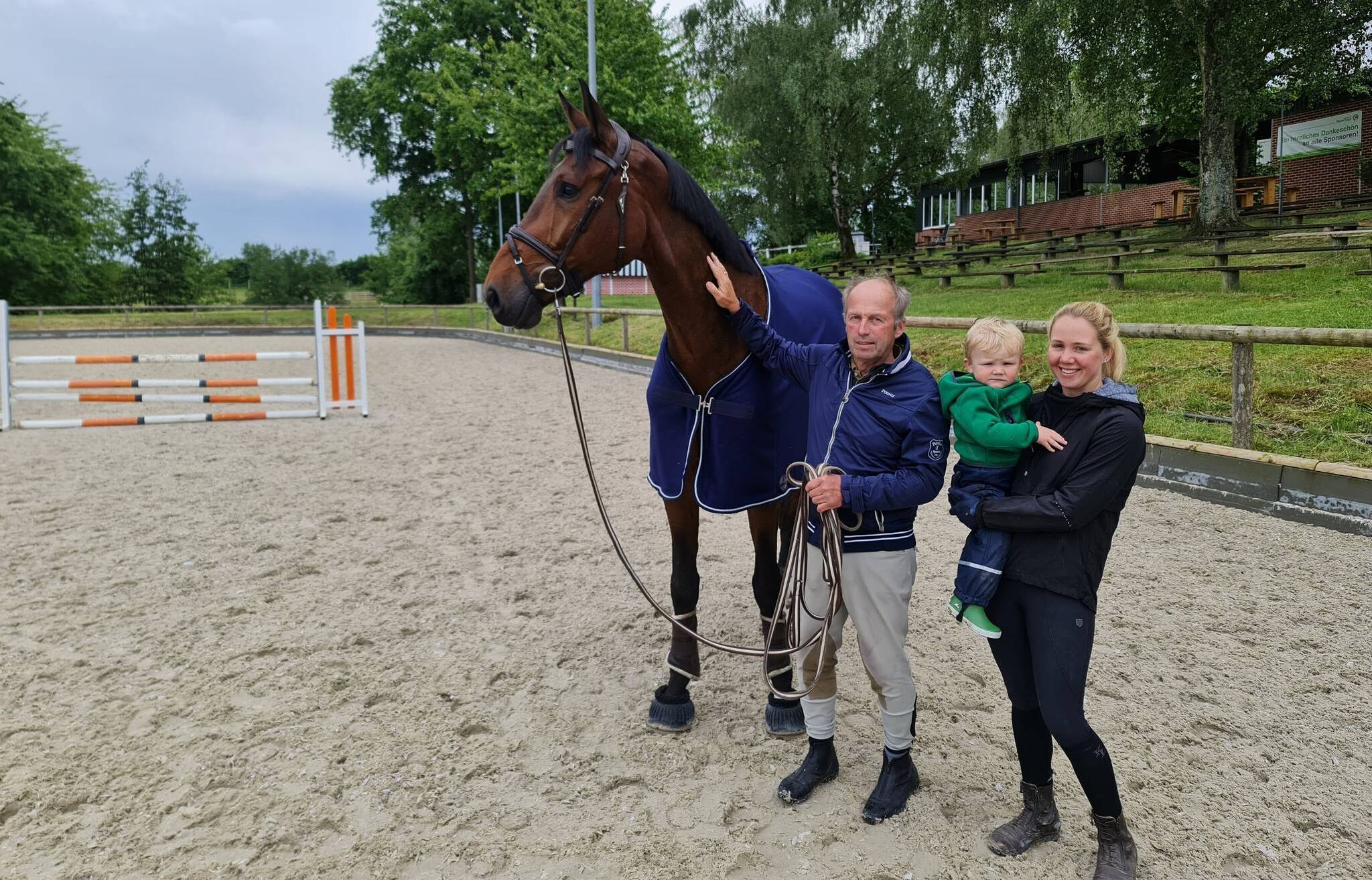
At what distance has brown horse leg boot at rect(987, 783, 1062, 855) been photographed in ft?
7.20

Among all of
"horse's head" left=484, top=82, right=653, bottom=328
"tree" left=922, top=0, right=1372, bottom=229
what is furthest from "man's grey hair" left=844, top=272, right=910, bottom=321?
"tree" left=922, top=0, right=1372, bottom=229

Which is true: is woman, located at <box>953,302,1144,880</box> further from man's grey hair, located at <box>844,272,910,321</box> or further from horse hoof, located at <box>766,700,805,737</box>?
horse hoof, located at <box>766,700,805,737</box>

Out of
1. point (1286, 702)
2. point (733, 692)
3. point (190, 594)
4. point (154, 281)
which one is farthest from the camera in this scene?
point (154, 281)

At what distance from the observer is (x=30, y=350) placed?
21672 millimetres

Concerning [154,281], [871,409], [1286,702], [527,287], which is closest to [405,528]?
[527,287]

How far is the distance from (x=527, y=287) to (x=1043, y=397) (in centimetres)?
147

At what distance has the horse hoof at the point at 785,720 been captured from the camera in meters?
2.83

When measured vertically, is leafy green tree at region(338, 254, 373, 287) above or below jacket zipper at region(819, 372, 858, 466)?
above

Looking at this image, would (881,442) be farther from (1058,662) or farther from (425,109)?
(425,109)

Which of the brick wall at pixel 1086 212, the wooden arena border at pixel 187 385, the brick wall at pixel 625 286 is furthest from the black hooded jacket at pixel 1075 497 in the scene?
the brick wall at pixel 625 286

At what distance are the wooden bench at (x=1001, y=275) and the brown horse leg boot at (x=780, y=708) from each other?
13207mm

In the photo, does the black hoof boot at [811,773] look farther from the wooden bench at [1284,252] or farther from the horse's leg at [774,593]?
the wooden bench at [1284,252]

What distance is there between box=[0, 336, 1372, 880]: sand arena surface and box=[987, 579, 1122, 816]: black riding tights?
1.07 feet

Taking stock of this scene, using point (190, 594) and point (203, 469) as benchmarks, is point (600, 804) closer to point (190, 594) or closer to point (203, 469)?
point (190, 594)
